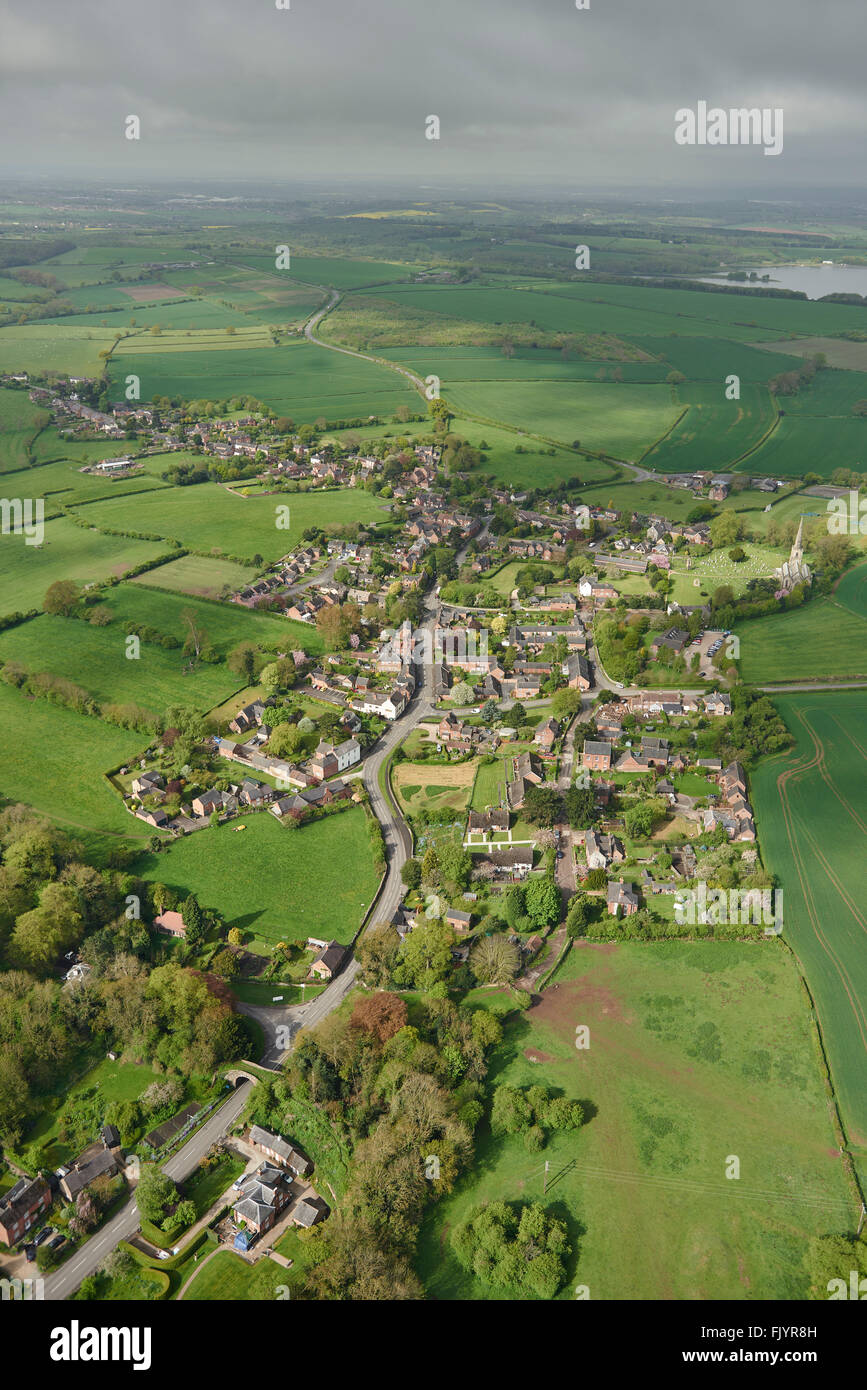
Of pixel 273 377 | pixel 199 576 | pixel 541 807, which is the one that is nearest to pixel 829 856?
pixel 541 807

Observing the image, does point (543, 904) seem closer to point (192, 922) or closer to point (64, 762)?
point (192, 922)

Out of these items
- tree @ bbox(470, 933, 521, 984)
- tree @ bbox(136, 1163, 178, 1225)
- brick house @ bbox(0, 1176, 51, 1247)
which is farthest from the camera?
tree @ bbox(470, 933, 521, 984)

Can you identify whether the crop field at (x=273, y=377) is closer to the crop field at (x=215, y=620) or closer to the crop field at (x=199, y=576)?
the crop field at (x=199, y=576)

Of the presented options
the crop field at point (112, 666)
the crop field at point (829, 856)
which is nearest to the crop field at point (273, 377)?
the crop field at point (112, 666)

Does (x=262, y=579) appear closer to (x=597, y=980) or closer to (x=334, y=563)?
(x=334, y=563)

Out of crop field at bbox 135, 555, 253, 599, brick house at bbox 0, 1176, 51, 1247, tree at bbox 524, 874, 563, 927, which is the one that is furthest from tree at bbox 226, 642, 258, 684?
brick house at bbox 0, 1176, 51, 1247

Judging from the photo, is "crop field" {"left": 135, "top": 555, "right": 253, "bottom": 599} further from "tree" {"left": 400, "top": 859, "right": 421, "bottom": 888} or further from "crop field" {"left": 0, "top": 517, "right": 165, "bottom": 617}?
"tree" {"left": 400, "top": 859, "right": 421, "bottom": 888}
